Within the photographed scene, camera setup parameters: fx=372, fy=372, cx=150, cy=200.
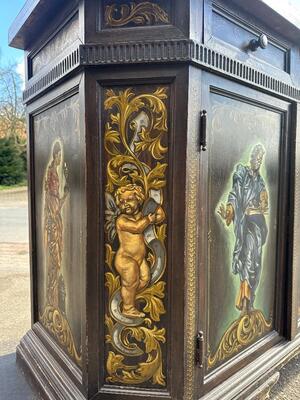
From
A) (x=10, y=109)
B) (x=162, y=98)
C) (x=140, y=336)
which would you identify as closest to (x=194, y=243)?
(x=140, y=336)

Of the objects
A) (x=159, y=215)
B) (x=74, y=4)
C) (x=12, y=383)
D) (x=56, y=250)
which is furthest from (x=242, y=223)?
(x=12, y=383)

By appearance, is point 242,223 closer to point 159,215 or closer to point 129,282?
point 159,215

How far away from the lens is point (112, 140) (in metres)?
1.59

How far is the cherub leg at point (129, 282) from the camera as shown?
1619mm

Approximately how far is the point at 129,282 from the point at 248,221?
75 centimetres

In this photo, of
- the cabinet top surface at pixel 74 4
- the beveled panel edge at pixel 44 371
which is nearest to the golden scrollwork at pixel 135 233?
the beveled panel edge at pixel 44 371

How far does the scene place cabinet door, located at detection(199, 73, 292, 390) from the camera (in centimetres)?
173

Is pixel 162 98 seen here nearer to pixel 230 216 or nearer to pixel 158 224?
pixel 158 224

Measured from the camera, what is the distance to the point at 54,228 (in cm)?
206

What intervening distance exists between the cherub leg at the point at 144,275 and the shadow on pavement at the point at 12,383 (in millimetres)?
956

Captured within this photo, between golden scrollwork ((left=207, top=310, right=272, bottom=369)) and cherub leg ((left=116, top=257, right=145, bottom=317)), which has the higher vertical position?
cherub leg ((left=116, top=257, right=145, bottom=317))

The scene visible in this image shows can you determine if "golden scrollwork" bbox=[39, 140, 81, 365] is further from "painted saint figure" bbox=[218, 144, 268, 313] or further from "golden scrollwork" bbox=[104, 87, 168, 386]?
"painted saint figure" bbox=[218, 144, 268, 313]

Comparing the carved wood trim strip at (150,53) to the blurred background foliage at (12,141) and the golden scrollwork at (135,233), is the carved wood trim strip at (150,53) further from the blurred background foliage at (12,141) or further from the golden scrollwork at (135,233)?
the blurred background foliage at (12,141)

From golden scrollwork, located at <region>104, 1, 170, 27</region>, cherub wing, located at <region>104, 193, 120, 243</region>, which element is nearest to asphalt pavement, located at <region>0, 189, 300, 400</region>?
cherub wing, located at <region>104, 193, 120, 243</region>
